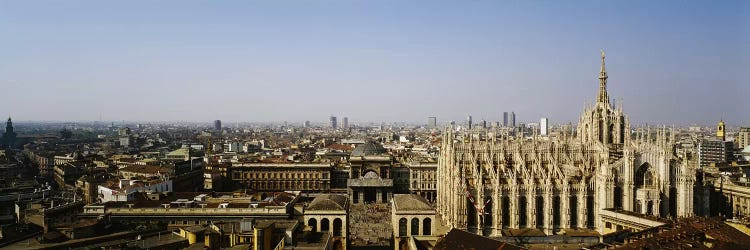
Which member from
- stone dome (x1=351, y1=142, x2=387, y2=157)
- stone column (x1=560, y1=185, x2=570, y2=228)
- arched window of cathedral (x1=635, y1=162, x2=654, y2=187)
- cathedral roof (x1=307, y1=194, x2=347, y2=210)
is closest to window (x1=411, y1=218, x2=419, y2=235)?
cathedral roof (x1=307, y1=194, x2=347, y2=210)

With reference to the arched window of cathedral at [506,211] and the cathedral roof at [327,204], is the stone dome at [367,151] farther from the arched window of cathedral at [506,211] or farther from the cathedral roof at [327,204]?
the cathedral roof at [327,204]

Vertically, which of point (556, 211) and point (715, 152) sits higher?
point (715, 152)

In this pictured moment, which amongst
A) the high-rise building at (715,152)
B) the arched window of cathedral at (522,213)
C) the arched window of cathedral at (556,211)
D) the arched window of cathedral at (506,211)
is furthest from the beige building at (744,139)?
the arched window of cathedral at (506,211)

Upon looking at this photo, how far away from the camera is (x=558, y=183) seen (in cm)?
6284

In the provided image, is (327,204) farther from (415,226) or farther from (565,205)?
(565,205)

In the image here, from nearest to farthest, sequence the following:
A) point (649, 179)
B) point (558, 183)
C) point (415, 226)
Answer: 1. point (415, 226)
2. point (558, 183)
3. point (649, 179)

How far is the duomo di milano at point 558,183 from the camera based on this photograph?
200 feet

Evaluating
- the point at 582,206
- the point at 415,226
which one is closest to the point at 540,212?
the point at 582,206

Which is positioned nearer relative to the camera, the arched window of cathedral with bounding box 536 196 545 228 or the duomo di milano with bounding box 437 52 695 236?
the duomo di milano with bounding box 437 52 695 236

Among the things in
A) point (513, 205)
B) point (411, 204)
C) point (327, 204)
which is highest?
point (327, 204)

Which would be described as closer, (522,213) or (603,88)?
(522,213)

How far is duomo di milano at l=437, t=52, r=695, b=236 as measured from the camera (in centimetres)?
6088

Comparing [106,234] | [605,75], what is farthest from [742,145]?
[106,234]

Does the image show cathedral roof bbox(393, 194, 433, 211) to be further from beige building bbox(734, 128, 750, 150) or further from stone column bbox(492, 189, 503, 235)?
beige building bbox(734, 128, 750, 150)
